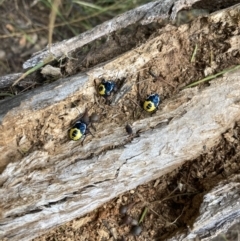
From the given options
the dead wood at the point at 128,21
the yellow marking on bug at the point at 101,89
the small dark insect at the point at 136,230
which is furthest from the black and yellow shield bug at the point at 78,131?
the small dark insect at the point at 136,230

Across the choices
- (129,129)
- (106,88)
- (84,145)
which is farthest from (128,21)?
(84,145)

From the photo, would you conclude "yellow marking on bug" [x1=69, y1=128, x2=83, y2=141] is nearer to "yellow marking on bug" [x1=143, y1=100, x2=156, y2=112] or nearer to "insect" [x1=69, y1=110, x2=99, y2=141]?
"insect" [x1=69, y1=110, x2=99, y2=141]

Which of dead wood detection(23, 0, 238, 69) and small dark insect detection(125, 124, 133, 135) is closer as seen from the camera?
small dark insect detection(125, 124, 133, 135)

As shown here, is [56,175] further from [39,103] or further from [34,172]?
[39,103]

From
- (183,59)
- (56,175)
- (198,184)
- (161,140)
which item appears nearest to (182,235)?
(198,184)

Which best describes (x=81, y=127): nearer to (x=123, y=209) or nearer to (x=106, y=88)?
(x=106, y=88)

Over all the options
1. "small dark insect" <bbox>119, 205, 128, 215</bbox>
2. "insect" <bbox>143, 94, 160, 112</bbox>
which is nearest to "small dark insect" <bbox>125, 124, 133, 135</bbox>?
"insect" <bbox>143, 94, 160, 112</bbox>

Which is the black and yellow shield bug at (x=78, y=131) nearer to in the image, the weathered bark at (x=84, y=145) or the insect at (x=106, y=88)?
the weathered bark at (x=84, y=145)
